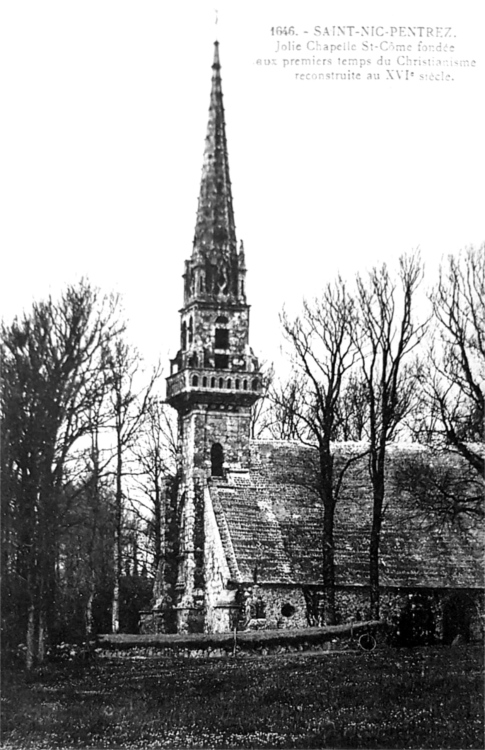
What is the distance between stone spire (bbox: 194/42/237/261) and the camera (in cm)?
3612

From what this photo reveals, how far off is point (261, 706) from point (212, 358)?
18.7 metres

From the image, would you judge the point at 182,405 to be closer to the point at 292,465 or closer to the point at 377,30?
the point at 292,465

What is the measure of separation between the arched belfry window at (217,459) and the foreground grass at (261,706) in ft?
44.7

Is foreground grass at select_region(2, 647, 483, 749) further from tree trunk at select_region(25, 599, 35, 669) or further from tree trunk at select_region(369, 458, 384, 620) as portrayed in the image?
tree trunk at select_region(369, 458, 384, 620)

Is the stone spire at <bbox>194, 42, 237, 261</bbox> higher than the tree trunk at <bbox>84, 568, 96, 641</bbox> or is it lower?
higher

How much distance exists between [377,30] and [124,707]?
12.4 metres

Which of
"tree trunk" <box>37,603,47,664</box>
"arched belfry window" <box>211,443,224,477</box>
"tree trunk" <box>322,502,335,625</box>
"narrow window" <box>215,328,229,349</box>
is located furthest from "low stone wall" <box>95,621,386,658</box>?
"narrow window" <box>215,328,229,349</box>

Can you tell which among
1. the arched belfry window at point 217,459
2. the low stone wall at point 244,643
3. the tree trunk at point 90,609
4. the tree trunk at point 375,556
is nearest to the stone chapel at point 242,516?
the arched belfry window at point 217,459

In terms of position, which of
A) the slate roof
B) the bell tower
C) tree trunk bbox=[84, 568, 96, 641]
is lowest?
tree trunk bbox=[84, 568, 96, 641]

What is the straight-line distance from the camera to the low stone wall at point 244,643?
83.4 ft

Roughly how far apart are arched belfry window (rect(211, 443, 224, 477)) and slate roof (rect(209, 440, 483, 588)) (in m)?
1.08

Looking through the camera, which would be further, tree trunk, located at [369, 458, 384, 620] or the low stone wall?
tree trunk, located at [369, 458, 384, 620]

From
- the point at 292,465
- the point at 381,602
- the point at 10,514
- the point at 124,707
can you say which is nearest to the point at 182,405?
the point at 292,465

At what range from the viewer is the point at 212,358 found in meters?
36.0
